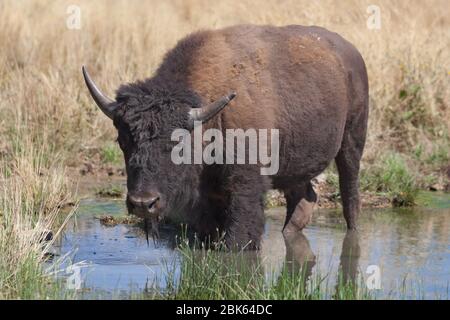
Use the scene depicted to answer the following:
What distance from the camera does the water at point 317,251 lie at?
7848 millimetres

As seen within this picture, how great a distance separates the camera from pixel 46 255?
27.7 ft

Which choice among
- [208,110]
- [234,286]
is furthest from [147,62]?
[234,286]

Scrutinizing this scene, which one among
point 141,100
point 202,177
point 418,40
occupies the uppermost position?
point 418,40

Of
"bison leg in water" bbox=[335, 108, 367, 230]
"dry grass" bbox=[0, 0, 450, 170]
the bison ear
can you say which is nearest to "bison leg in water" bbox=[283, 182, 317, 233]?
"bison leg in water" bbox=[335, 108, 367, 230]

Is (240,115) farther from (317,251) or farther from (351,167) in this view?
(351,167)

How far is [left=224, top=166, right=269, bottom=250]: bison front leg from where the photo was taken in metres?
8.70

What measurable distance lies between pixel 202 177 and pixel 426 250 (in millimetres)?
2310

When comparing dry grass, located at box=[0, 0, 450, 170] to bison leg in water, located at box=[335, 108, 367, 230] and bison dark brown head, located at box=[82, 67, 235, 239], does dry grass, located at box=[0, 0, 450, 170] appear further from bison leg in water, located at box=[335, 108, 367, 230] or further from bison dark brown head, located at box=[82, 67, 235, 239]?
bison dark brown head, located at box=[82, 67, 235, 239]

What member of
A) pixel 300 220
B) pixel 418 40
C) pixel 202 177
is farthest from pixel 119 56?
pixel 202 177

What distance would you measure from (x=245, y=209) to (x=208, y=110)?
1.07 meters

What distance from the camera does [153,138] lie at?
7.98 m

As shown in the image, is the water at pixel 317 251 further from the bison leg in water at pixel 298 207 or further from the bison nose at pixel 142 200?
the bison nose at pixel 142 200
